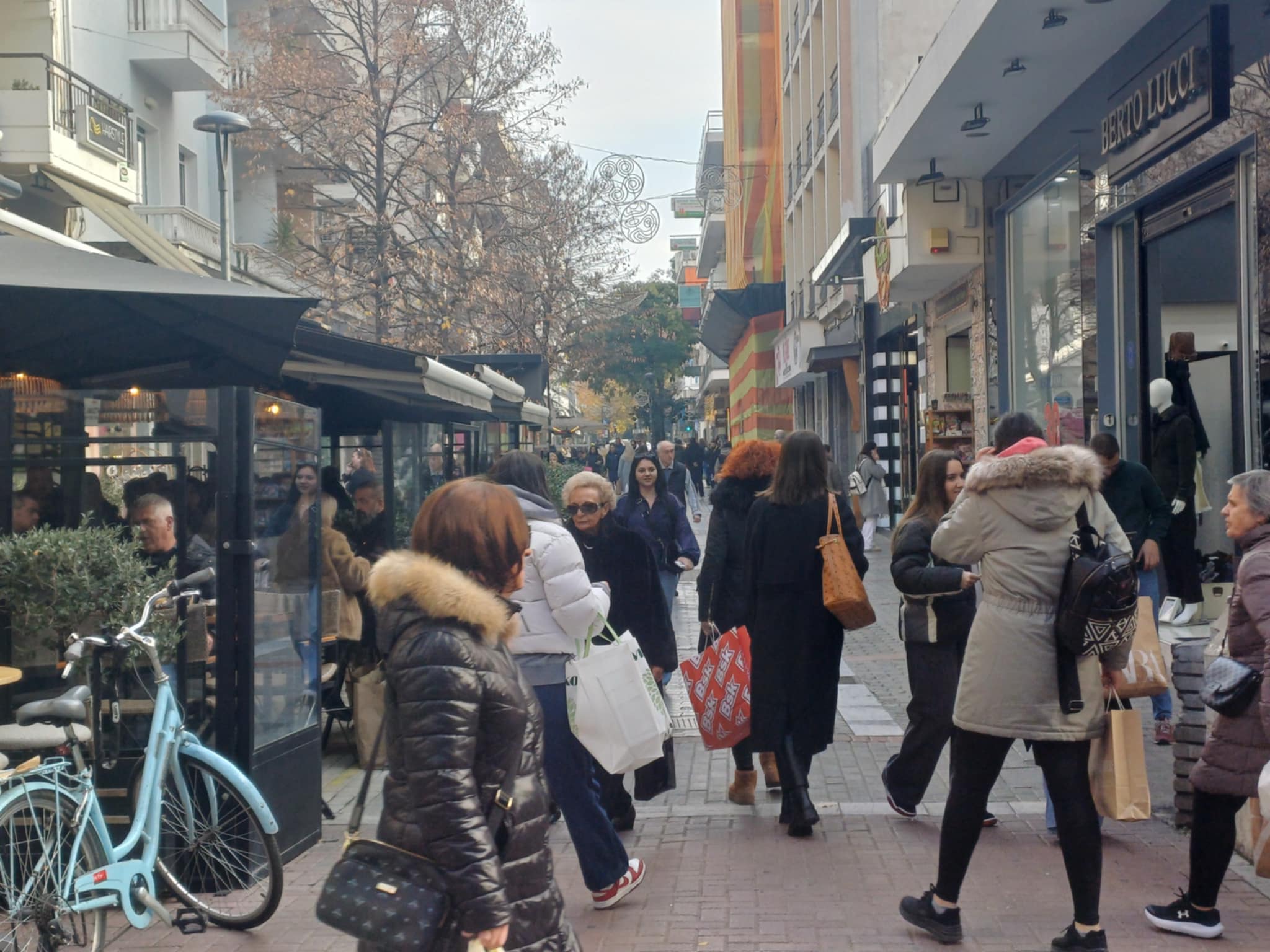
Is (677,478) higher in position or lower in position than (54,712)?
higher

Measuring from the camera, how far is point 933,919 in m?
4.68

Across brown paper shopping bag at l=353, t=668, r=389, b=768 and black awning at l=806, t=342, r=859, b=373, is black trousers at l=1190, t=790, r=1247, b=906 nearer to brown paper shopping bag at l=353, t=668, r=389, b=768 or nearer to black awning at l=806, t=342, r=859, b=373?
brown paper shopping bag at l=353, t=668, r=389, b=768

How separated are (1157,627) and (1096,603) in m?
2.95

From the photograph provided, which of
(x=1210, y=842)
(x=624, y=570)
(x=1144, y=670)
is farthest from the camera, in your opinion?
(x=624, y=570)

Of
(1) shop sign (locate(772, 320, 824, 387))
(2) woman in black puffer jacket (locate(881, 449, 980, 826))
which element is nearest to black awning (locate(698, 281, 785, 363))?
(1) shop sign (locate(772, 320, 824, 387))

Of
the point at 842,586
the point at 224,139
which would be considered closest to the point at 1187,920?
the point at 842,586

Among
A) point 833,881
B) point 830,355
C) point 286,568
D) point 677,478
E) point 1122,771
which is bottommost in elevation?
point 833,881

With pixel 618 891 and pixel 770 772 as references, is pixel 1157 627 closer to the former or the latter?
pixel 770 772

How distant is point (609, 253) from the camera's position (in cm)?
2862

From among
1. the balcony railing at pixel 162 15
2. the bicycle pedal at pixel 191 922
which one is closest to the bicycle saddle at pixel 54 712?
the bicycle pedal at pixel 191 922

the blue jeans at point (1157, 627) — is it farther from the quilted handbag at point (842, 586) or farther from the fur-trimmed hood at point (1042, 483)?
the fur-trimmed hood at point (1042, 483)

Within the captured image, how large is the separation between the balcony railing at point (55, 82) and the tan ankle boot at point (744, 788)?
50.6 feet

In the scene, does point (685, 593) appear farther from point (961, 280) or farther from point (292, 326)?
point (292, 326)

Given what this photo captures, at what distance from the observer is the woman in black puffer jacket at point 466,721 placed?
2.66m
